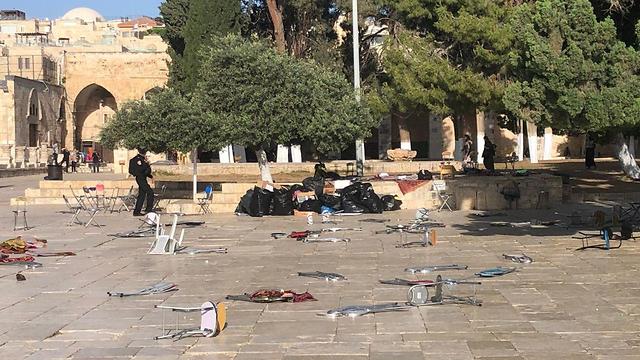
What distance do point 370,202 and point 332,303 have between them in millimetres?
9738

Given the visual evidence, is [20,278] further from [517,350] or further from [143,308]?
[517,350]

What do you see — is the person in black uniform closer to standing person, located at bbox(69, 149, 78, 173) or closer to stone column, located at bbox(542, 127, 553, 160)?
standing person, located at bbox(69, 149, 78, 173)

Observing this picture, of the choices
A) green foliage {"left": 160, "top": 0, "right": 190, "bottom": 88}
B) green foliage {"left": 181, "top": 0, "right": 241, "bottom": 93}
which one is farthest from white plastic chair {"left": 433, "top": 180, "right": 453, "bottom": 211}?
green foliage {"left": 160, "top": 0, "right": 190, "bottom": 88}

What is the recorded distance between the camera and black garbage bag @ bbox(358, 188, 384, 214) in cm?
1691

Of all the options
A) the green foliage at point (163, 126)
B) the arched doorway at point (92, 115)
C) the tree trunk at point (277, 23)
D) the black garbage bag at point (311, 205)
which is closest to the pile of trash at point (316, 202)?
the black garbage bag at point (311, 205)

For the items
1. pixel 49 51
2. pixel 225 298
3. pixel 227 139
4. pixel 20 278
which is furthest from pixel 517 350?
pixel 49 51

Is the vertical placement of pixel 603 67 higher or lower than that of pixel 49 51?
lower

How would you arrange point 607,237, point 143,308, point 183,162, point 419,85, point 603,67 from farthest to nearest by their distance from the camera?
point 183,162
point 419,85
point 607,237
point 603,67
point 143,308

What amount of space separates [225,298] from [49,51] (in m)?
50.1

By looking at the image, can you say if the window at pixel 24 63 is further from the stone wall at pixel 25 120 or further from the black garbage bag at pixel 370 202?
the black garbage bag at pixel 370 202

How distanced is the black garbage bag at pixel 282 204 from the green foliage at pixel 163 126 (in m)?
2.54

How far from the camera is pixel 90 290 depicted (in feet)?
26.9

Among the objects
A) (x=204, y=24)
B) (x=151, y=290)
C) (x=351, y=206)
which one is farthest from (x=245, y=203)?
(x=204, y=24)

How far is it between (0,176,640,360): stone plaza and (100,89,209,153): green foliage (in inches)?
223
